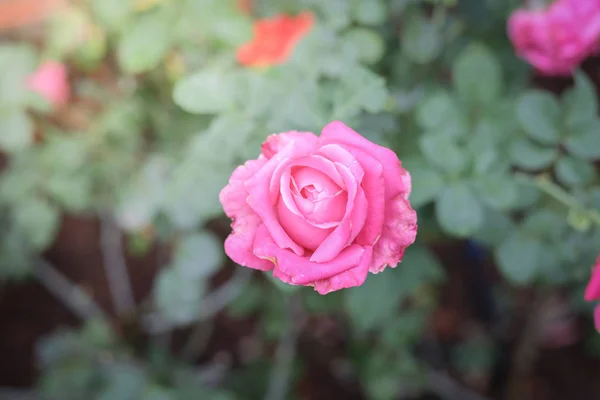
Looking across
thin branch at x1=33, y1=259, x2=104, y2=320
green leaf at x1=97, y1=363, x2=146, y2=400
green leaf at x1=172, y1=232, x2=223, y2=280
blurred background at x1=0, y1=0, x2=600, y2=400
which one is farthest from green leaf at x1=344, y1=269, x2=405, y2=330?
thin branch at x1=33, y1=259, x2=104, y2=320

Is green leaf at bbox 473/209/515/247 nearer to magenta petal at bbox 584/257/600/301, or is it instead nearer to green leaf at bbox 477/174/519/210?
green leaf at bbox 477/174/519/210

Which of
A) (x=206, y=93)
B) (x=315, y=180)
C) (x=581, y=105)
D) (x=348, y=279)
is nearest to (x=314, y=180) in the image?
(x=315, y=180)

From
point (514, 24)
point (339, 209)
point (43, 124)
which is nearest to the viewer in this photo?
point (339, 209)

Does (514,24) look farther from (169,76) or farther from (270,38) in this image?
(169,76)

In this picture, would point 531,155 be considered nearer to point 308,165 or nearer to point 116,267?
point 308,165

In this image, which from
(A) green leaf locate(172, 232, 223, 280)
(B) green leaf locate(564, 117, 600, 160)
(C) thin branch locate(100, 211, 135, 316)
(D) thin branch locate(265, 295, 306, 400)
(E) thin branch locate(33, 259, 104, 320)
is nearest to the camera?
(B) green leaf locate(564, 117, 600, 160)

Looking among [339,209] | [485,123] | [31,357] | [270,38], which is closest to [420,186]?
[485,123]
